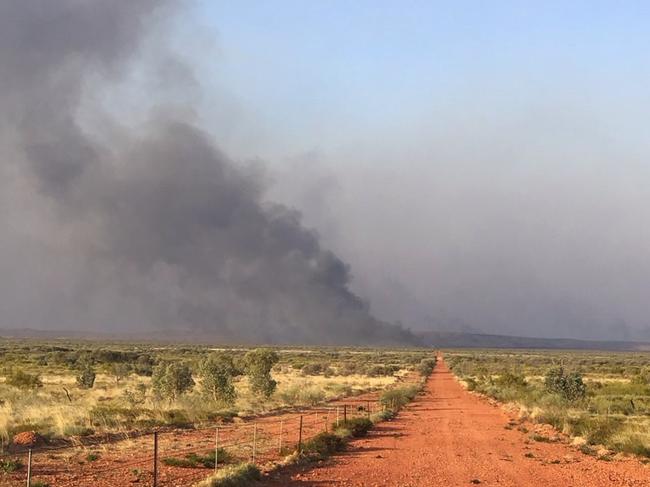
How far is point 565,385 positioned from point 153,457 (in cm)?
2858

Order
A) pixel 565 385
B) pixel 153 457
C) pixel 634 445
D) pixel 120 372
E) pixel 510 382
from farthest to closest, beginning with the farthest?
pixel 120 372
pixel 510 382
pixel 565 385
pixel 634 445
pixel 153 457

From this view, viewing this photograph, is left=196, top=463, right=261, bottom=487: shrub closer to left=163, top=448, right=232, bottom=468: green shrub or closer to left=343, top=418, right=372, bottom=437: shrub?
left=163, top=448, right=232, bottom=468: green shrub

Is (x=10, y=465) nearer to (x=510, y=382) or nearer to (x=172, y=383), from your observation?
(x=172, y=383)

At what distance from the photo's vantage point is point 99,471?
54.6 ft

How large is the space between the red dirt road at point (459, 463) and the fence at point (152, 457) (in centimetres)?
207

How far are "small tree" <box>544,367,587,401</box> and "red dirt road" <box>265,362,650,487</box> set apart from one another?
1088 cm

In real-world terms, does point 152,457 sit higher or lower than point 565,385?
lower

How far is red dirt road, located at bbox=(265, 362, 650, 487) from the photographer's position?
17075 millimetres

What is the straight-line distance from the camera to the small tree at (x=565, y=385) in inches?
1545

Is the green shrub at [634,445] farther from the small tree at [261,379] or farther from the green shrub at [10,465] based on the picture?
the small tree at [261,379]

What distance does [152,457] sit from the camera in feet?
61.6

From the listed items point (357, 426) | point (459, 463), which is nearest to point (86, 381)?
point (357, 426)

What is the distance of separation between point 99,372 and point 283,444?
160 ft

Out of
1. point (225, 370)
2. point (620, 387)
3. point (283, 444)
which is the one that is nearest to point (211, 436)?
point (283, 444)
